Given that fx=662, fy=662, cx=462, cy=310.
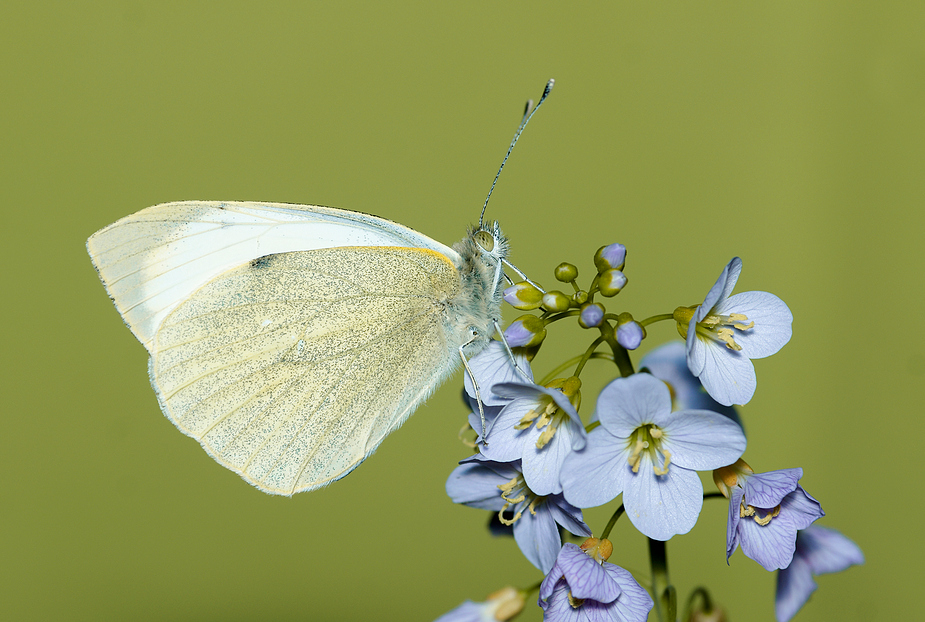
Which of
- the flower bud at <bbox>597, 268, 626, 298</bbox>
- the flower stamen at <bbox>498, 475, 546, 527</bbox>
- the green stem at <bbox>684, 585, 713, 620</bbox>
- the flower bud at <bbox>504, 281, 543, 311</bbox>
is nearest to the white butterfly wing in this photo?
the flower bud at <bbox>504, 281, 543, 311</bbox>

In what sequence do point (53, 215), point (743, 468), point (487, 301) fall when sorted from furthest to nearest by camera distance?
point (53, 215), point (487, 301), point (743, 468)

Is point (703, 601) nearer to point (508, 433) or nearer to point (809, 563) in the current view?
point (809, 563)

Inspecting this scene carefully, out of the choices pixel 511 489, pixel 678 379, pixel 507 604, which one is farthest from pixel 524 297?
pixel 507 604

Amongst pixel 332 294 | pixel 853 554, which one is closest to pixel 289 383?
pixel 332 294

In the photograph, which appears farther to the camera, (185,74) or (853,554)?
(185,74)

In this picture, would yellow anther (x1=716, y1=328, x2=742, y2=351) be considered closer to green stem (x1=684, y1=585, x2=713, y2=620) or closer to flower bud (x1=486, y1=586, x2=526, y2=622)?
green stem (x1=684, y1=585, x2=713, y2=620)

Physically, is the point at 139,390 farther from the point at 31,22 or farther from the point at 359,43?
the point at 359,43

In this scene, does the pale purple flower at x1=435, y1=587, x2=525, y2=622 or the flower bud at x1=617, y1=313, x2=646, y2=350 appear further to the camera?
the pale purple flower at x1=435, y1=587, x2=525, y2=622
